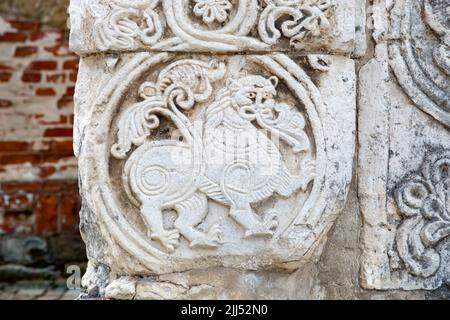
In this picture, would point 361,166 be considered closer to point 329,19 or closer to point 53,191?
point 329,19

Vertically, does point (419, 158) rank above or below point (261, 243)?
above

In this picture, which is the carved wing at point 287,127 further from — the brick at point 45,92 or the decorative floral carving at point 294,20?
the brick at point 45,92

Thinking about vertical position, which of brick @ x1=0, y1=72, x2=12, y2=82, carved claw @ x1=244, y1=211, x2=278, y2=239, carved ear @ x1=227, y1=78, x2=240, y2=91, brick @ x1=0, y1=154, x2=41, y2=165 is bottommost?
carved claw @ x1=244, y1=211, x2=278, y2=239

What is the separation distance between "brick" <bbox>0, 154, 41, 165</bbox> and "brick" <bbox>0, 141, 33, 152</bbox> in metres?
0.04

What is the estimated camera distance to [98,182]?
228 centimetres

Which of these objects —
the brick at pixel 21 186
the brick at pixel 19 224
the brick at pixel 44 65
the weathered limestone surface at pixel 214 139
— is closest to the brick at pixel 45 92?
the brick at pixel 44 65

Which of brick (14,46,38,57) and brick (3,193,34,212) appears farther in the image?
brick (14,46,38,57)

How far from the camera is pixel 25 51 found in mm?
5328

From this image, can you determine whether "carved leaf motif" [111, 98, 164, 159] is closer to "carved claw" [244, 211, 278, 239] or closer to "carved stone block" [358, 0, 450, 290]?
"carved claw" [244, 211, 278, 239]

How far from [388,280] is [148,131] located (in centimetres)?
88

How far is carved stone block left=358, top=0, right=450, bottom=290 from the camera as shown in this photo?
2.37 m

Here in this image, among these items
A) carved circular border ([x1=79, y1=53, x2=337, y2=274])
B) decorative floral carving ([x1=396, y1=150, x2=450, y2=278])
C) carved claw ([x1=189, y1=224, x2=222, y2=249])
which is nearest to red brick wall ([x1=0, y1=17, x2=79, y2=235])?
carved circular border ([x1=79, y1=53, x2=337, y2=274])

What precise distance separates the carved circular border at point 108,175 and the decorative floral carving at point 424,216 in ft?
0.84

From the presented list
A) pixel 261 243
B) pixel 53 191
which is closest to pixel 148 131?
pixel 261 243
